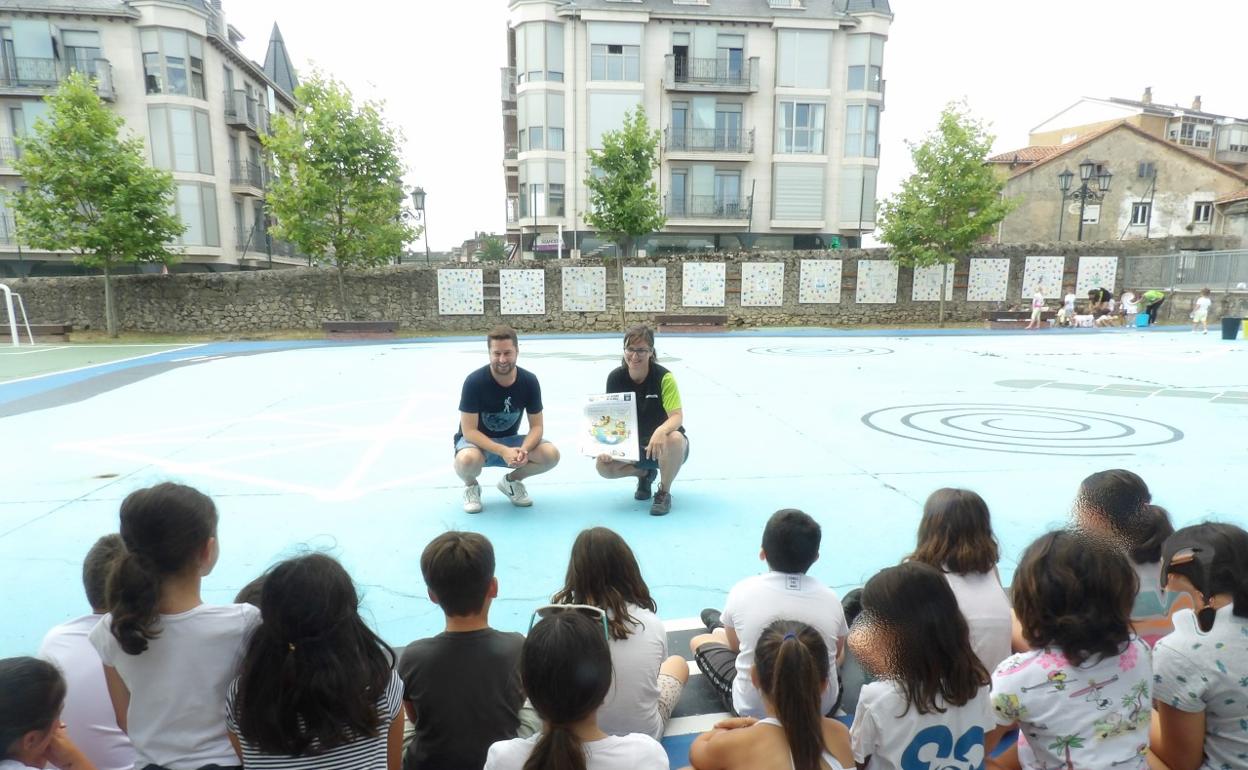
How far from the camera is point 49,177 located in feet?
56.7

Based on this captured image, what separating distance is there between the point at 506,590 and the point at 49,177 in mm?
20129

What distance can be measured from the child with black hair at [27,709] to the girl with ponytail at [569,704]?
930mm

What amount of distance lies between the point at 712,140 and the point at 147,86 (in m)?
22.2

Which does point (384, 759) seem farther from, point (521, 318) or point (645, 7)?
point (645, 7)

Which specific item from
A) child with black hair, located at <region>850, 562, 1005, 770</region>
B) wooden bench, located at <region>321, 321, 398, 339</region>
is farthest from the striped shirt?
wooden bench, located at <region>321, 321, 398, 339</region>

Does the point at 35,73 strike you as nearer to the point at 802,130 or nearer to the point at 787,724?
the point at 802,130

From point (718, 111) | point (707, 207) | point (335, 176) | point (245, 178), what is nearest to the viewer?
point (335, 176)

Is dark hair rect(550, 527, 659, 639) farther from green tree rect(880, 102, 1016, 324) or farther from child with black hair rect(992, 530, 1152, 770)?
green tree rect(880, 102, 1016, 324)

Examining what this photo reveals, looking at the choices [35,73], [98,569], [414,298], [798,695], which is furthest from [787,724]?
[35,73]

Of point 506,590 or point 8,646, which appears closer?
point 8,646

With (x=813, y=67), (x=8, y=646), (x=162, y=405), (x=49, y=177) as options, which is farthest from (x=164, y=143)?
(x=8, y=646)

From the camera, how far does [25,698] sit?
1419 millimetres

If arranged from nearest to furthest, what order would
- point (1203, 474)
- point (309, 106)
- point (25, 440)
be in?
point (1203, 474) → point (25, 440) → point (309, 106)

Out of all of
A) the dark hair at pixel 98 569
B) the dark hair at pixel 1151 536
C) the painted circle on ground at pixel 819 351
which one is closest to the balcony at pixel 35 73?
the painted circle on ground at pixel 819 351
